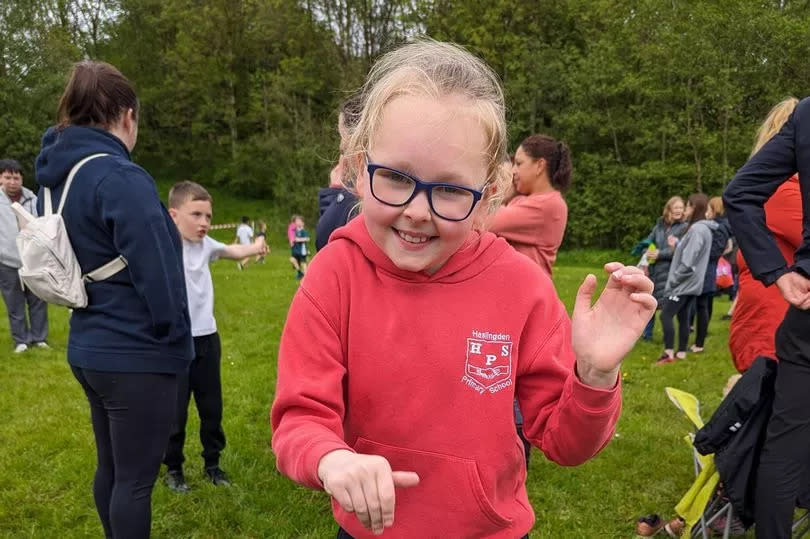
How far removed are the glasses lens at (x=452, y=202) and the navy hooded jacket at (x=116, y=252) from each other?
5.26 ft

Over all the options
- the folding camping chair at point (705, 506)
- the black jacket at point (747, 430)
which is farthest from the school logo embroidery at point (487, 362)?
the folding camping chair at point (705, 506)

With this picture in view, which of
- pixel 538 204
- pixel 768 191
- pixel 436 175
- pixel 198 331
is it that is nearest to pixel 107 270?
pixel 198 331

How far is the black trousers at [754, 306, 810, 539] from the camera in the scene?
8.15ft

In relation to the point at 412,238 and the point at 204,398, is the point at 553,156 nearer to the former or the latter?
the point at 412,238

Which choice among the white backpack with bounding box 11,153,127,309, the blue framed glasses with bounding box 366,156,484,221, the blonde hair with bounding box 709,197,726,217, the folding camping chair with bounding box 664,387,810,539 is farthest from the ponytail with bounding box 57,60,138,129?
the blonde hair with bounding box 709,197,726,217

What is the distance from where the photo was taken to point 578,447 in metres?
1.41

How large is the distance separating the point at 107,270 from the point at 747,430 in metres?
2.93

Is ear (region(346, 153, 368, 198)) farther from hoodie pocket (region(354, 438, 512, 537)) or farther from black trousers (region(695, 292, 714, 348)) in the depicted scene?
black trousers (region(695, 292, 714, 348))

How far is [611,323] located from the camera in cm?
131

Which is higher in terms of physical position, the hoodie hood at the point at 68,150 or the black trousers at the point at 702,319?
the hoodie hood at the point at 68,150

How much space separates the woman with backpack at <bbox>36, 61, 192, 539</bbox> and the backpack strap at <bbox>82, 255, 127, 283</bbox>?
2 centimetres

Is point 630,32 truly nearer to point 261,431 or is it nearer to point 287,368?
point 261,431

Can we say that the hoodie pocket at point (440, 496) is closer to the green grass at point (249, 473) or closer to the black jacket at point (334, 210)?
the black jacket at point (334, 210)

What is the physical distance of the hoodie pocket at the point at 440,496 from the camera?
1.43 metres
